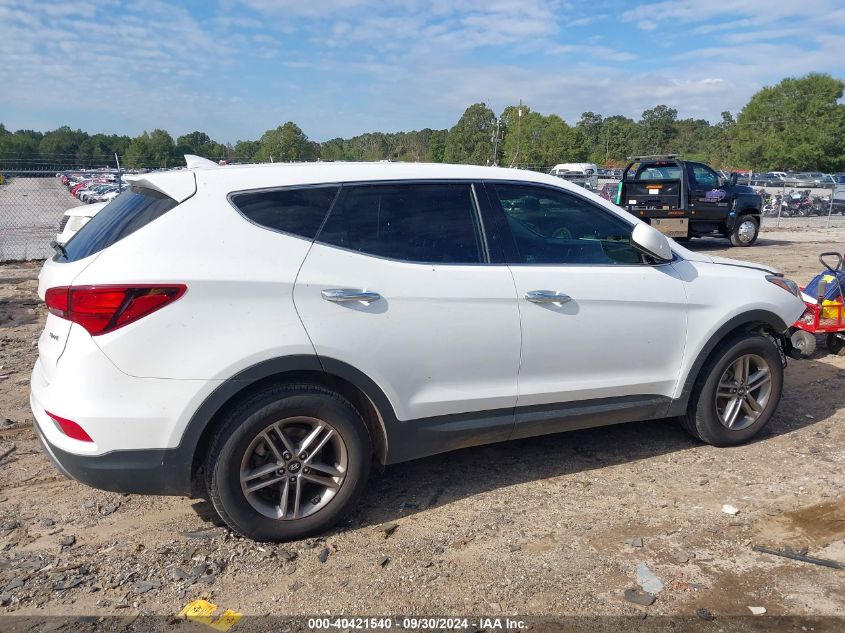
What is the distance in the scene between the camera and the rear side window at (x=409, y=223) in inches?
130

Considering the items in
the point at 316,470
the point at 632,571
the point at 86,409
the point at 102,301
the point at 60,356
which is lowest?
the point at 632,571

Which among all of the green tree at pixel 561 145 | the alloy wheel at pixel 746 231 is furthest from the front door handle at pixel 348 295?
the green tree at pixel 561 145

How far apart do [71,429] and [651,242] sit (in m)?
3.16

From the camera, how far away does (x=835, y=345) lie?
22.0ft

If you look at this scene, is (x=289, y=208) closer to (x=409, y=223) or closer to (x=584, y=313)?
(x=409, y=223)

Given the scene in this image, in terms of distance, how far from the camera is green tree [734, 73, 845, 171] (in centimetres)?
6103

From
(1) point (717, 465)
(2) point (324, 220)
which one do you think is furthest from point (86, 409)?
(1) point (717, 465)

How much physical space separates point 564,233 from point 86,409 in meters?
2.71

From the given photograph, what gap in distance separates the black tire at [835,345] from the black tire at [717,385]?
9.08ft

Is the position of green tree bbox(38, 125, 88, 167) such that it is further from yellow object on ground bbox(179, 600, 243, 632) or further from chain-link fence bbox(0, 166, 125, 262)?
yellow object on ground bbox(179, 600, 243, 632)

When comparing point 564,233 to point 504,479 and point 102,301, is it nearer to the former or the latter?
point 504,479

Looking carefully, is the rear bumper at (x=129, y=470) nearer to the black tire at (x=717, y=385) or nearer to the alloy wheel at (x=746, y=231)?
the black tire at (x=717, y=385)

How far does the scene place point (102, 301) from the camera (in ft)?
9.16

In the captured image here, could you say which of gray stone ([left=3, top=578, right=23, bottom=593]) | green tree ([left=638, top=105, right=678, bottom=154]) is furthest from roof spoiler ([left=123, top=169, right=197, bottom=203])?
green tree ([left=638, top=105, right=678, bottom=154])
